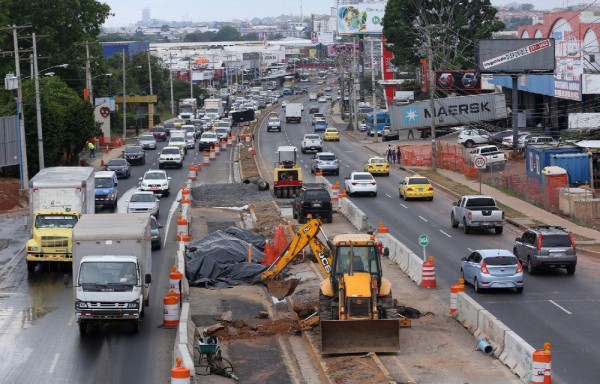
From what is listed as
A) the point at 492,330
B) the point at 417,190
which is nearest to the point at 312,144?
the point at 417,190

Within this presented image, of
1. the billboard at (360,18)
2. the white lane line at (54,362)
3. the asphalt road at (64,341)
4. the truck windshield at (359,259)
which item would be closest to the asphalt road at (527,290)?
the truck windshield at (359,259)

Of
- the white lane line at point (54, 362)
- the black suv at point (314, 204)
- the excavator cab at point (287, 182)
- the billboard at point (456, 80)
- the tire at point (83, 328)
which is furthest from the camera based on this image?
the billboard at point (456, 80)

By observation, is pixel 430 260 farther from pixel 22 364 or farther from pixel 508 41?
pixel 508 41

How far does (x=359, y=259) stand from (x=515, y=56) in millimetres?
61863

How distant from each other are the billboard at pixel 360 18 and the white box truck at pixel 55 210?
138 meters

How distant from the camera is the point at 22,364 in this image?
26.3 meters

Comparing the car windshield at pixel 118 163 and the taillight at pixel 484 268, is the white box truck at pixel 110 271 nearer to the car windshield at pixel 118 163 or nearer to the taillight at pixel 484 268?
the taillight at pixel 484 268

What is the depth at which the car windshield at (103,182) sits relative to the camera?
57.3m

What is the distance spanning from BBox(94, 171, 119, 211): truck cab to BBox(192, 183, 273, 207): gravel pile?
522cm

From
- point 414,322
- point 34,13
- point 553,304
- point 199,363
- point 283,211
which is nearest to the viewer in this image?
point 199,363

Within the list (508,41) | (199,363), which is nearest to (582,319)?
(199,363)

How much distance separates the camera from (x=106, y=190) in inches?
2249

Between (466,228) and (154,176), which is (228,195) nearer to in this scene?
(154,176)

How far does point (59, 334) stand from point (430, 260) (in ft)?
42.4
